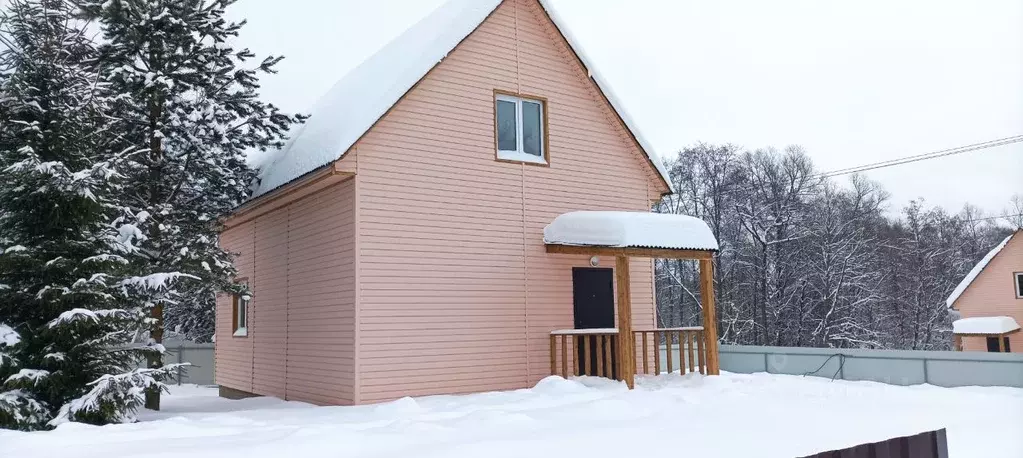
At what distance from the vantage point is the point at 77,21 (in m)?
13.4

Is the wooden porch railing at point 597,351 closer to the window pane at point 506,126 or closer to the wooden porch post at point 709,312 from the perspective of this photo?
the wooden porch post at point 709,312

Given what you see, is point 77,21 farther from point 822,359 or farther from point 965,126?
point 965,126

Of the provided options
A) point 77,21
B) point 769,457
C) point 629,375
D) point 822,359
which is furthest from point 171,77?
point 822,359

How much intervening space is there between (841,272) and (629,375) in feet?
92.4

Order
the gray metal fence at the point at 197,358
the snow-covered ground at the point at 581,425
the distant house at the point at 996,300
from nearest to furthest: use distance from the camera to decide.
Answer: the snow-covered ground at the point at 581,425 → the gray metal fence at the point at 197,358 → the distant house at the point at 996,300

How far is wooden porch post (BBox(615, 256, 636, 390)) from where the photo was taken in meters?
12.8

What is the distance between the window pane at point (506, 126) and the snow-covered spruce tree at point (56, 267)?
620 cm

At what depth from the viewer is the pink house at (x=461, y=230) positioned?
12.4 meters

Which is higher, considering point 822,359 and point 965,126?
point 965,126

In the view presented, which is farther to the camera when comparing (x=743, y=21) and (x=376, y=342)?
(x=743, y=21)

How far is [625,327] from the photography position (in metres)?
12.9

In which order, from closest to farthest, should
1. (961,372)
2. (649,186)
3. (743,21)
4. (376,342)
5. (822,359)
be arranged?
(376,342) < (649,186) < (961,372) < (822,359) < (743,21)

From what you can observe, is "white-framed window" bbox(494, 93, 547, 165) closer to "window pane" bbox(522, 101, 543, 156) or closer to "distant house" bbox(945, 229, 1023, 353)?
"window pane" bbox(522, 101, 543, 156)

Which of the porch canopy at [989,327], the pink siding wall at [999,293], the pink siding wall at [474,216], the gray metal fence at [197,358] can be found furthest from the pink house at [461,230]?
the pink siding wall at [999,293]
